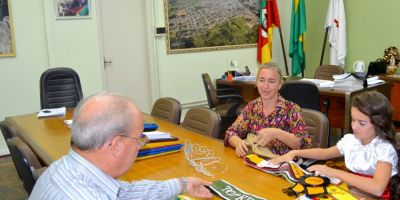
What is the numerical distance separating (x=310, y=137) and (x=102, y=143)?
172cm

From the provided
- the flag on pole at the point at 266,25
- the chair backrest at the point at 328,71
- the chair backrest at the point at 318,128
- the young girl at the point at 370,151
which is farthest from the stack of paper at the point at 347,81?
the flag on pole at the point at 266,25

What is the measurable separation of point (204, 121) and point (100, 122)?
1.72 m

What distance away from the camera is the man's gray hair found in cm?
111

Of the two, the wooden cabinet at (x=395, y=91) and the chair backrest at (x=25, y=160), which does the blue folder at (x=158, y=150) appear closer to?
the chair backrest at (x=25, y=160)

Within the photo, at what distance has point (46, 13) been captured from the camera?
4.84 meters

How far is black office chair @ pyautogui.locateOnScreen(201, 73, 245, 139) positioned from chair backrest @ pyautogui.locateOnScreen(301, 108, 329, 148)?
2.11 m

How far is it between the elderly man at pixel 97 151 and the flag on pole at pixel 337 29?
17.9ft

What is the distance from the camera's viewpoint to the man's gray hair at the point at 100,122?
1.11 meters

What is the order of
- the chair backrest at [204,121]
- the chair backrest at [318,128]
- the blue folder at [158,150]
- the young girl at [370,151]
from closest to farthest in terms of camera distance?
the young girl at [370,151], the blue folder at [158,150], the chair backrest at [318,128], the chair backrest at [204,121]

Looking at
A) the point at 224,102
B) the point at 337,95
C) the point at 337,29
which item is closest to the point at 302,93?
the point at 337,95

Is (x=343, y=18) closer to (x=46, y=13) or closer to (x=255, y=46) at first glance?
(x=255, y=46)

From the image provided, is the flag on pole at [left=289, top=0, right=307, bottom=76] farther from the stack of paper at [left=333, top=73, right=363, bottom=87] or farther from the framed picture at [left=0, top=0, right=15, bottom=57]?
the framed picture at [left=0, top=0, right=15, bottom=57]

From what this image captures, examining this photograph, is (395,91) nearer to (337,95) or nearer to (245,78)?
(337,95)

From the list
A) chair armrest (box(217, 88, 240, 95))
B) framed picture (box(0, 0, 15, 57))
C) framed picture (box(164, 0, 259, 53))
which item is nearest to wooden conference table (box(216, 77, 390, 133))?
chair armrest (box(217, 88, 240, 95))
